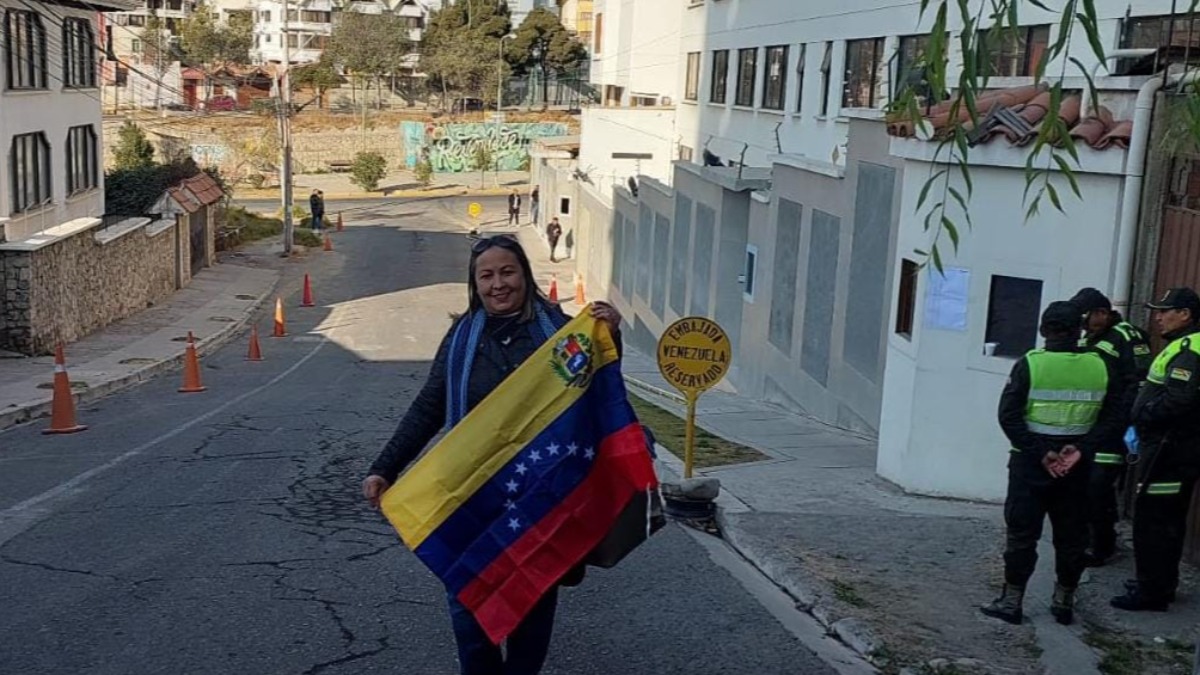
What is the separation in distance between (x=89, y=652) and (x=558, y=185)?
43506 millimetres

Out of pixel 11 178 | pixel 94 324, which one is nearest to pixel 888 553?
pixel 94 324

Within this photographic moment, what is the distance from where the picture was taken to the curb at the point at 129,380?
53.9 feet

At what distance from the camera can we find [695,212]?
23.1 metres

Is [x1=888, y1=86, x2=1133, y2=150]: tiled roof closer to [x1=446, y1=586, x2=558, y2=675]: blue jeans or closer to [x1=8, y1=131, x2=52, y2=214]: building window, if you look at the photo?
[x1=446, y1=586, x2=558, y2=675]: blue jeans

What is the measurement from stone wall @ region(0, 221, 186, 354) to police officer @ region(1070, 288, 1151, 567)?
1796cm

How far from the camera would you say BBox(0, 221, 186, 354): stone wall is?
21.0m

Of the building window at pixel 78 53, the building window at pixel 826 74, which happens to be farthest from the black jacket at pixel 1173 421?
the building window at pixel 78 53

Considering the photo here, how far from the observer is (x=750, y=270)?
19.8 meters

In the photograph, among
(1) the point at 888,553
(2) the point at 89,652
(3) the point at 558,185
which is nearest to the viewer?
(2) the point at 89,652

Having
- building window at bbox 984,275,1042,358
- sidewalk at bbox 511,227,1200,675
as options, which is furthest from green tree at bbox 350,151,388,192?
building window at bbox 984,275,1042,358

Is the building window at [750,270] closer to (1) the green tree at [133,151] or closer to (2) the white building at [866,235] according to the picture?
(2) the white building at [866,235]

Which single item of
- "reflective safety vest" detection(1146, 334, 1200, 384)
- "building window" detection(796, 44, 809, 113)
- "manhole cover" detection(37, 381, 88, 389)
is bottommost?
"manhole cover" detection(37, 381, 88, 389)

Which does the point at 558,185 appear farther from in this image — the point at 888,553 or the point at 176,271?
the point at 888,553

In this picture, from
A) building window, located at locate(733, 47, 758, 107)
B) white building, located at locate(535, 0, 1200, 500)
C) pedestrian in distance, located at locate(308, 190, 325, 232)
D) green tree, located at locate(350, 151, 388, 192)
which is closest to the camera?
white building, located at locate(535, 0, 1200, 500)
